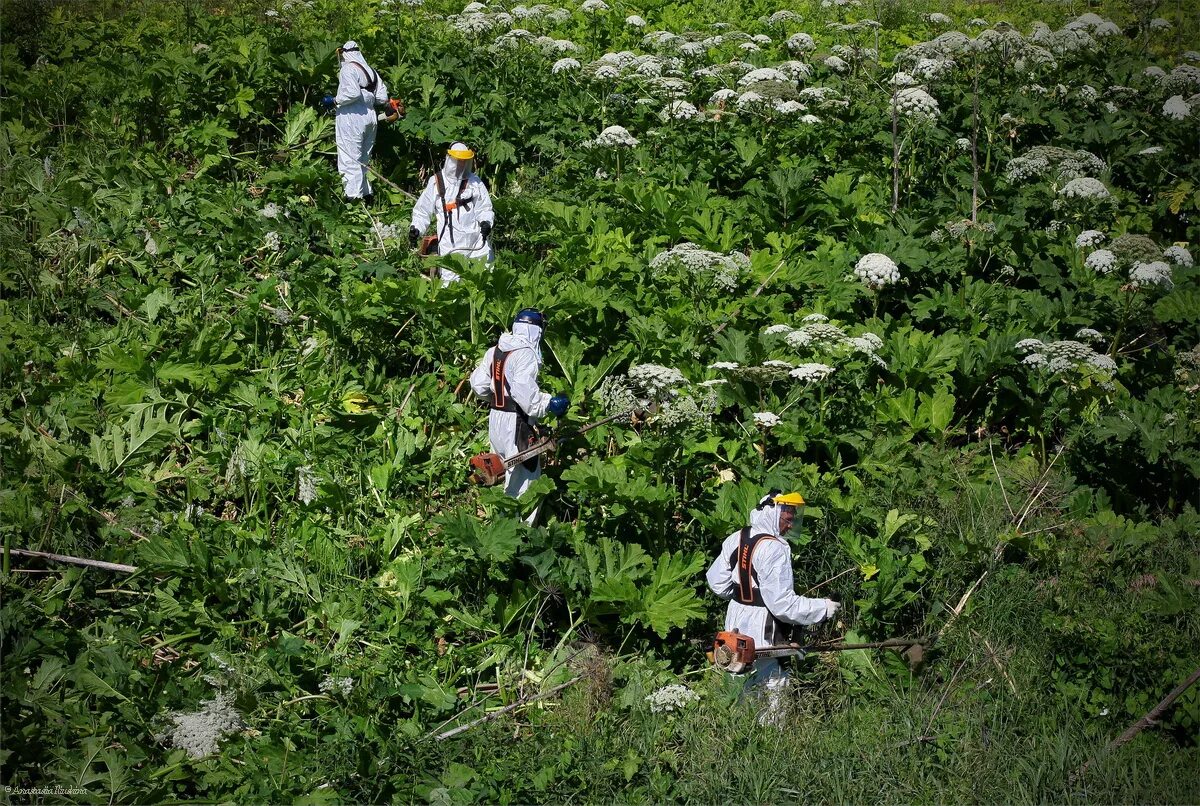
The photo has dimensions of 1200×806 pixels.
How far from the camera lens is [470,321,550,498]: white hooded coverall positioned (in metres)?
8.26

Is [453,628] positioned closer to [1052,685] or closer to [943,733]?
[943,733]

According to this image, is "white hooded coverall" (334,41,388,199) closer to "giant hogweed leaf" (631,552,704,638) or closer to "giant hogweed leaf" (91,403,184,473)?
"giant hogweed leaf" (91,403,184,473)

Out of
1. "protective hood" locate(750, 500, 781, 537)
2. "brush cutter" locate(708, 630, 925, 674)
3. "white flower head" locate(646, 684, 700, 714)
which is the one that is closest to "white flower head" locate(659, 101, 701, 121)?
"protective hood" locate(750, 500, 781, 537)

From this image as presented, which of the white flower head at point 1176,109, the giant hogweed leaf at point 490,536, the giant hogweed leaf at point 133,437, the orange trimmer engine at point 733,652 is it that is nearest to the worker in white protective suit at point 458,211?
the giant hogweed leaf at point 133,437

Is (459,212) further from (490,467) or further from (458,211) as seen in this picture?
(490,467)

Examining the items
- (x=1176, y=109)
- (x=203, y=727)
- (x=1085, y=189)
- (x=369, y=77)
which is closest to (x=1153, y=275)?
(x=1085, y=189)

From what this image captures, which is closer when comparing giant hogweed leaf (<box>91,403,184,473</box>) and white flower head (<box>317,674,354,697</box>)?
white flower head (<box>317,674,354,697</box>)

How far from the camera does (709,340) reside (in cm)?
995

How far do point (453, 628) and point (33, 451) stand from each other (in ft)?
12.0

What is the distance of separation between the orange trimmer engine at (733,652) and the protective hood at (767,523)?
0.67 meters

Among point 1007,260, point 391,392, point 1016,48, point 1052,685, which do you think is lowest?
point 1052,685

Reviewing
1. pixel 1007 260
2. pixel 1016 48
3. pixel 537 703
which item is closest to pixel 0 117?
pixel 537 703

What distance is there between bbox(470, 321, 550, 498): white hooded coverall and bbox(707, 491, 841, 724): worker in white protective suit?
1.89 m

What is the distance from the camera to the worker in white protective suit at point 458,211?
11227 millimetres
